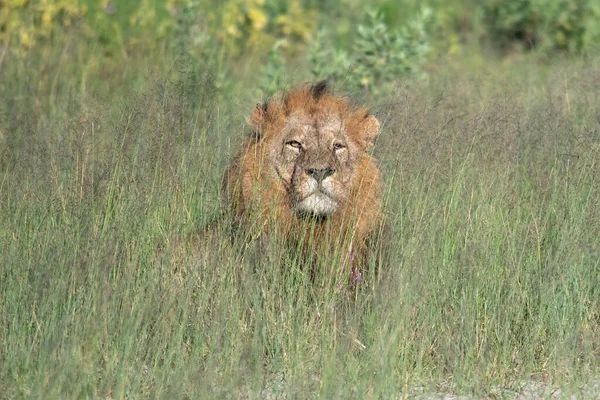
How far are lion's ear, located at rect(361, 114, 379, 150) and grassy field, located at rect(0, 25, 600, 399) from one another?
8 centimetres

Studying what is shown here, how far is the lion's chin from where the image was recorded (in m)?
4.96

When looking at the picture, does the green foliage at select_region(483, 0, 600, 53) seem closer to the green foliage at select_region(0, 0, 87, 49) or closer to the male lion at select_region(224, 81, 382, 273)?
the green foliage at select_region(0, 0, 87, 49)

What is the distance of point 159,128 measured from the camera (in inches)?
192

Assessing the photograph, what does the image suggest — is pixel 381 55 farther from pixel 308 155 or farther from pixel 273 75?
pixel 308 155

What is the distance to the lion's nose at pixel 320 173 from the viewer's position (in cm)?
492

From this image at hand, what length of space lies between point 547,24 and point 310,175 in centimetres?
669

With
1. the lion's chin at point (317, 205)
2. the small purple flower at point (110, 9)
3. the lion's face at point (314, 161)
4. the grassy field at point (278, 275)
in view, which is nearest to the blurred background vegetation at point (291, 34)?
the small purple flower at point (110, 9)

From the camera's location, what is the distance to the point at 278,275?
4.63 meters

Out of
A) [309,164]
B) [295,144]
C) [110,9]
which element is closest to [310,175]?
[309,164]

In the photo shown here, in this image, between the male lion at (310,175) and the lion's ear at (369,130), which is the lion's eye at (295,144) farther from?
the lion's ear at (369,130)

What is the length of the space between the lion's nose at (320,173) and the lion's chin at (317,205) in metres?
0.07

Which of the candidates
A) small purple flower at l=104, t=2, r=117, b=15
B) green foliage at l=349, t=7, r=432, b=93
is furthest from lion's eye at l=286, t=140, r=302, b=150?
small purple flower at l=104, t=2, r=117, b=15

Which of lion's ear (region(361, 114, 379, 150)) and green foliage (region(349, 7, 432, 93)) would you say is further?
green foliage (region(349, 7, 432, 93))

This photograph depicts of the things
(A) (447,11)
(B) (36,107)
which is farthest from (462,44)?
(B) (36,107)
